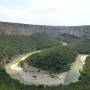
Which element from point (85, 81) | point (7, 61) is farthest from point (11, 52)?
point (85, 81)

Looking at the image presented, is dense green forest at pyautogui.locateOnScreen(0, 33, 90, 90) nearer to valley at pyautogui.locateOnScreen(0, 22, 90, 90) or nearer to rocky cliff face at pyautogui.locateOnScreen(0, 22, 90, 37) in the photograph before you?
valley at pyautogui.locateOnScreen(0, 22, 90, 90)

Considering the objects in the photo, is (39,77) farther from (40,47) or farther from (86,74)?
(40,47)

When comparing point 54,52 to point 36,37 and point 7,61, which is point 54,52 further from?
point 36,37

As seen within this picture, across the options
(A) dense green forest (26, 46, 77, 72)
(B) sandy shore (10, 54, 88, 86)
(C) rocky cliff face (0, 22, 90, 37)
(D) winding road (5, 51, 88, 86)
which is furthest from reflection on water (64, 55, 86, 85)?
(C) rocky cliff face (0, 22, 90, 37)

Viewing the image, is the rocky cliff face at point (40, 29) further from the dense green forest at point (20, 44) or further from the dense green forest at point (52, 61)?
the dense green forest at point (52, 61)

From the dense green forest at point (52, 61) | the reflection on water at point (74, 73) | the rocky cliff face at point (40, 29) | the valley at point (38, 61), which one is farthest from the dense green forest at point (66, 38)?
the dense green forest at point (52, 61)

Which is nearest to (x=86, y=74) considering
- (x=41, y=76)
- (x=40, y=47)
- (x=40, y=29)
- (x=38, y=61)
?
(x=41, y=76)
